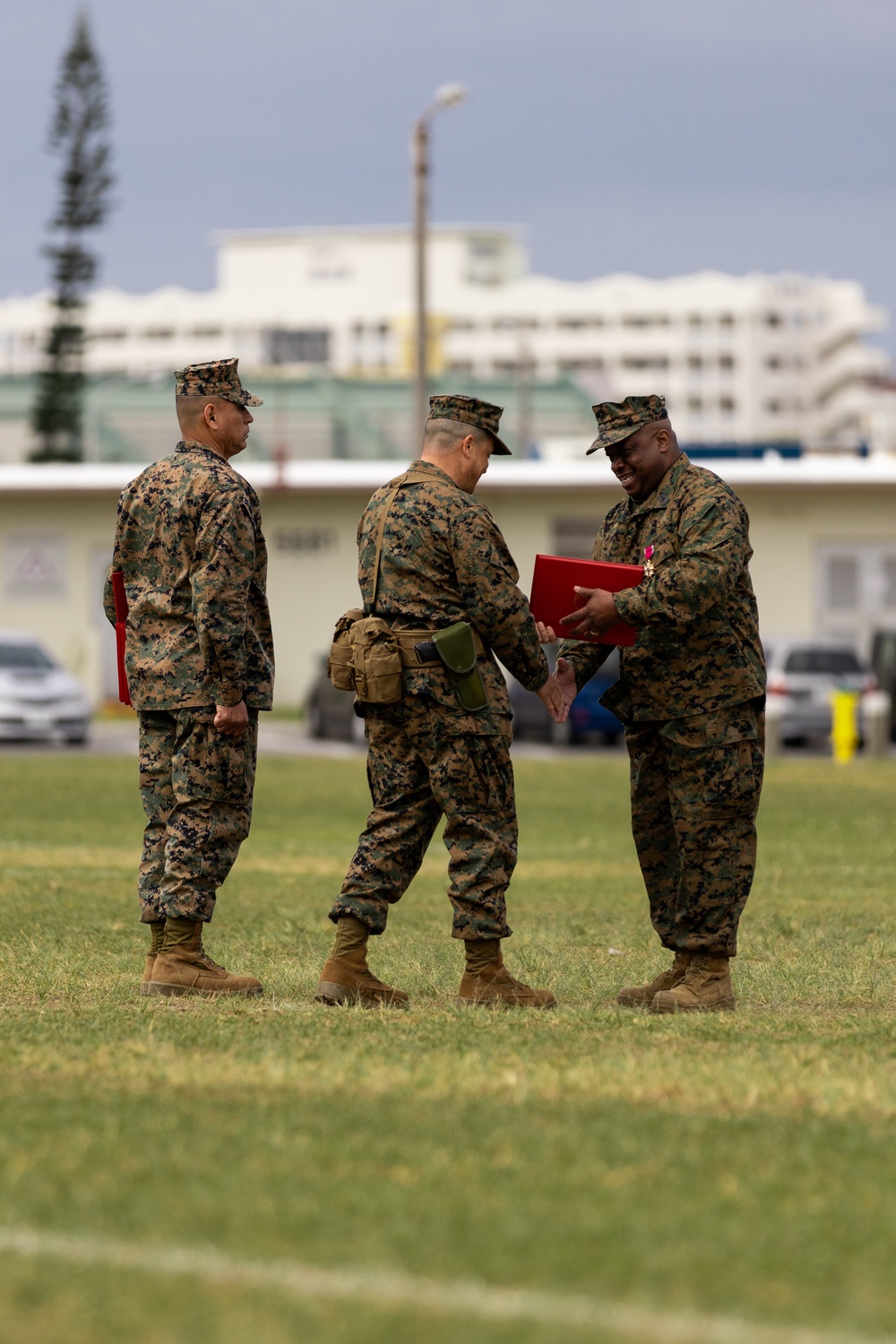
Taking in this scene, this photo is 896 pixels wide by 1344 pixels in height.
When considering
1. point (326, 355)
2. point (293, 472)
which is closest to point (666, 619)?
point (293, 472)

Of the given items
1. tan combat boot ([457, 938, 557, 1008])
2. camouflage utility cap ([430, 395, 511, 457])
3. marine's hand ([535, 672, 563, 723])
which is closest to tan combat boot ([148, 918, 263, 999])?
tan combat boot ([457, 938, 557, 1008])

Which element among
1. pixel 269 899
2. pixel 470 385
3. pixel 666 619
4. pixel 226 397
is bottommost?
pixel 269 899

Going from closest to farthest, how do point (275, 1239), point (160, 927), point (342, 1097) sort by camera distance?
1. point (275, 1239)
2. point (342, 1097)
3. point (160, 927)

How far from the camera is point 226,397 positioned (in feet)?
24.1

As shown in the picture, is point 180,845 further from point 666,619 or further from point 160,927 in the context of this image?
point 666,619

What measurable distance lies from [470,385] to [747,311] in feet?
394

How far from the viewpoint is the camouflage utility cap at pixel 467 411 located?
6.98 meters

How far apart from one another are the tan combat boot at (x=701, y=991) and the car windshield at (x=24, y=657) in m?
21.7

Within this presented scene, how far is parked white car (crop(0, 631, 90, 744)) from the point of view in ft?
89.6

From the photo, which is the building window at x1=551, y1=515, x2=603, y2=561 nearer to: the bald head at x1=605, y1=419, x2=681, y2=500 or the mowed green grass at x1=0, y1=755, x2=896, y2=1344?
the mowed green grass at x1=0, y1=755, x2=896, y2=1344

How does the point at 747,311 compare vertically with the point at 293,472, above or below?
above

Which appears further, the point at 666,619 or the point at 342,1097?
the point at 666,619

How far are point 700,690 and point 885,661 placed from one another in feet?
82.3

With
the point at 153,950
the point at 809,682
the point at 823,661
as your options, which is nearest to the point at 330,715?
the point at 809,682
